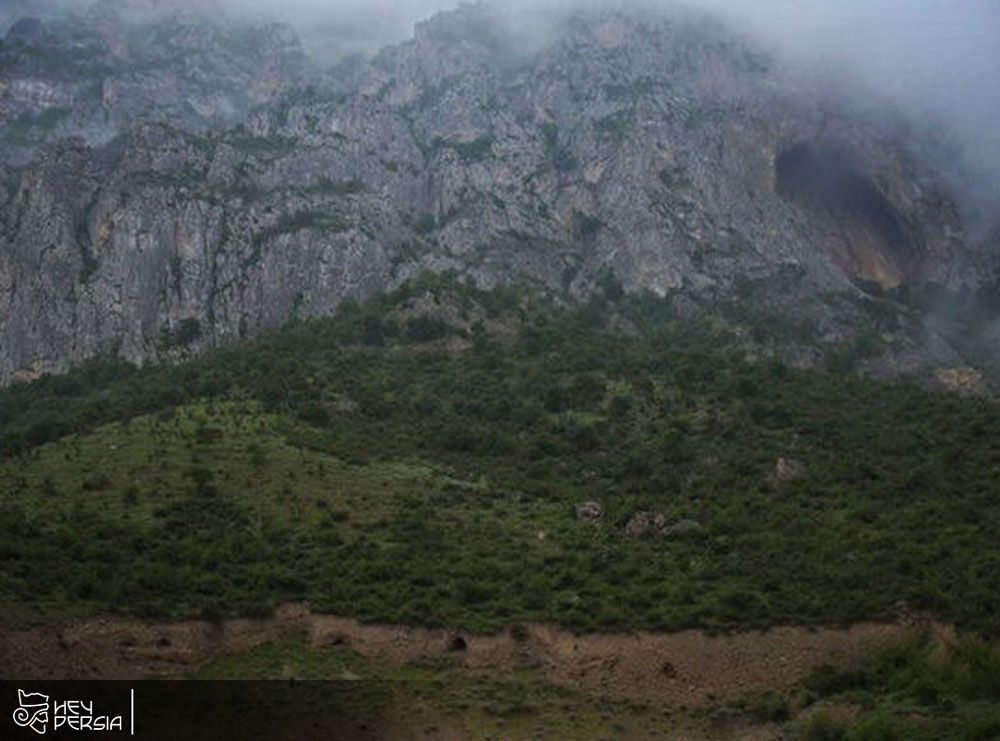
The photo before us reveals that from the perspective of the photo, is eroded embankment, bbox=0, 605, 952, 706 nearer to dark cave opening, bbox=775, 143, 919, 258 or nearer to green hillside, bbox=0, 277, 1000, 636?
green hillside, bbox=0, 277, 1000, 636

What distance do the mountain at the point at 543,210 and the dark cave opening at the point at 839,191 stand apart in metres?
0.29

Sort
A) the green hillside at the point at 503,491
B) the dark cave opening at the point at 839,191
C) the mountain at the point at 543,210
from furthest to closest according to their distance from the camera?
the dark cave opening at the point at 839,191
the mountain at the point at 543,210
the green hillside at the point at 503,491

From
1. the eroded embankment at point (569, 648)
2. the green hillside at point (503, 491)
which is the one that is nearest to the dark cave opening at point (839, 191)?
the green hillside at point (503, 491)

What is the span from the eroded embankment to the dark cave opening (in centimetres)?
10364

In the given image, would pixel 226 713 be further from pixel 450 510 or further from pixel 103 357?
pixel 103 357

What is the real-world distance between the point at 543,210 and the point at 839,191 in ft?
128

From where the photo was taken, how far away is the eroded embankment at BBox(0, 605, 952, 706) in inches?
2069

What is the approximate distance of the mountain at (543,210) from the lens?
133 m

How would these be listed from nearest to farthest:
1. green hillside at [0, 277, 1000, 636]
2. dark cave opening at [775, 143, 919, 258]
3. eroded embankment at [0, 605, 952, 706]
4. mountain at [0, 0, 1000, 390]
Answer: eroded embankment at [0, 605, 952, 706] → green hillside at [0, 277, 1000, 636] → mountain at [0, 0, 1000, 390] → dark cave opening at [775, 143, 919, 258]

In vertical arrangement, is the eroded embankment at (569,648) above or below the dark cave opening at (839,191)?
below

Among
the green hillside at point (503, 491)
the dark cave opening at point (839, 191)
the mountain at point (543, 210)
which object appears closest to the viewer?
the green hillside at point (503, 491)

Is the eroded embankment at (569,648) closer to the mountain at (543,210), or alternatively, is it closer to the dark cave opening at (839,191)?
the mountain at (543,210)

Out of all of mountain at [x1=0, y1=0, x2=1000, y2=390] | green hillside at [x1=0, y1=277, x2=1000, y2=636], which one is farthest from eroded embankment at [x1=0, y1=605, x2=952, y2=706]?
mountain at [x1=0, y1=0, x2=1000, y2=390]

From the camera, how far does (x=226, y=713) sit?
47219 mm
